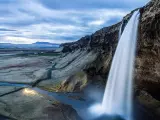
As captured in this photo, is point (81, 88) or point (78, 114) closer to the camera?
point (78, 114)

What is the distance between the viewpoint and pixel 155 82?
38.2ft

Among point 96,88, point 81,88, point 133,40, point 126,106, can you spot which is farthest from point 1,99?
point 133,40

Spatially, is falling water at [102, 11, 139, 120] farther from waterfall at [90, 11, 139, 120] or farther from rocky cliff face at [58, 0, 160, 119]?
rocky cliff face at [58, 0, 160, 119]

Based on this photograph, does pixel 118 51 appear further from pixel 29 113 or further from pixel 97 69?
pixel 29 113

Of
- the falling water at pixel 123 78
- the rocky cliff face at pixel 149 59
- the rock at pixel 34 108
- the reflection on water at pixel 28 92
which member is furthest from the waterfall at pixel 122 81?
the reflection on water at pixel 28 92

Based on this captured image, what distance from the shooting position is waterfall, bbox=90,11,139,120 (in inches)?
490

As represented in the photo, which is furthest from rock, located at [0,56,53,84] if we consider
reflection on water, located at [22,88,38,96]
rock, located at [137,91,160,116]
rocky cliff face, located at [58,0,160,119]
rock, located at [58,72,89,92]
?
rocky cliff face, located at [58,0,160,119]

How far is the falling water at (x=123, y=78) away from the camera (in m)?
12.7

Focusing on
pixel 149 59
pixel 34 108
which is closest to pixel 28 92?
pixel 34 108

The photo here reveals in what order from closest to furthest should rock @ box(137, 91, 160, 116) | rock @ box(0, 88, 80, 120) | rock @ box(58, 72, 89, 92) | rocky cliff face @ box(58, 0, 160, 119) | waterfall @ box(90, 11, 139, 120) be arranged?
rock @ box(0, 88, 80, 120) < rocky cliff face @ box(58, 0, 160, 119) < rock @ box(137, 91, 160, 116) < waterfall @ box(90, 11, 139, 120) < rock @ box(58, 72, 89, 92)

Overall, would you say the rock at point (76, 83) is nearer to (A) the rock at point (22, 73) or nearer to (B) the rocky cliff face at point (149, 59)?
(B) the rocky cliff face at point (149, 59)

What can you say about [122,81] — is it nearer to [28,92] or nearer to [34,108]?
[34,108]

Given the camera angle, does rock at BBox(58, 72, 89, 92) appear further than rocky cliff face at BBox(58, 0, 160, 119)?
Yes

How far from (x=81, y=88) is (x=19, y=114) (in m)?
5.61
